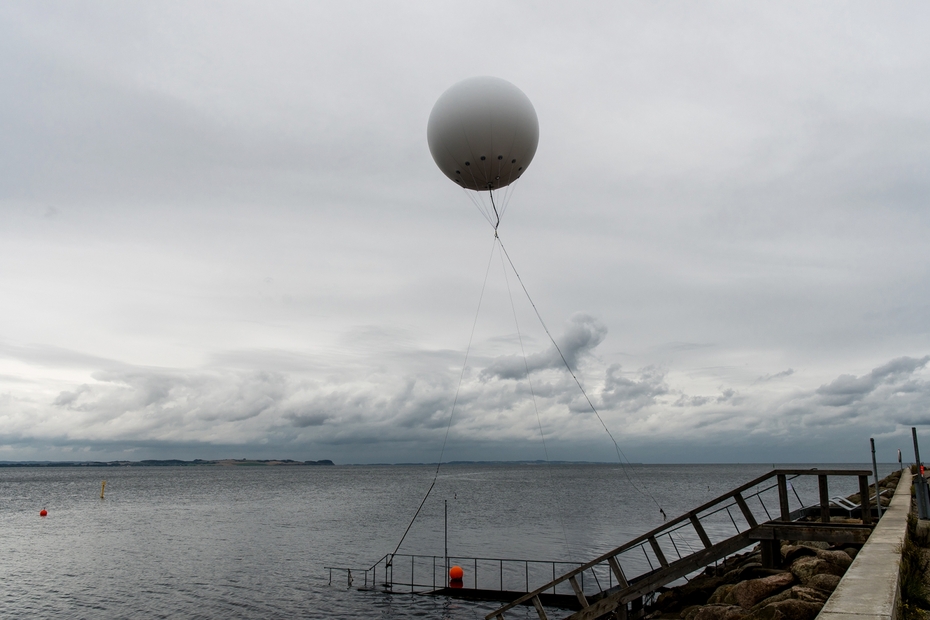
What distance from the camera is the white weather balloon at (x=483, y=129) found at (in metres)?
17.5

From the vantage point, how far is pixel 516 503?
89.1 meters

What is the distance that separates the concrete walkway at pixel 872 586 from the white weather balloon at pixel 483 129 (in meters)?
12.7

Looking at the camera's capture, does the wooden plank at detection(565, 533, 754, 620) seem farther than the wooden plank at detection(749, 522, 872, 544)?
Yes

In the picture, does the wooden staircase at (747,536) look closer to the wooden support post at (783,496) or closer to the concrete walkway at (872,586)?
the wooden support post at (783,496)

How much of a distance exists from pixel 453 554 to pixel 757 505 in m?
45.1

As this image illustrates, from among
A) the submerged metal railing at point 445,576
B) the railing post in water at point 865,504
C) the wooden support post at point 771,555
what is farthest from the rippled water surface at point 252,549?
the railing post in water at point 865,504

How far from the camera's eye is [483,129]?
1745 centimetres

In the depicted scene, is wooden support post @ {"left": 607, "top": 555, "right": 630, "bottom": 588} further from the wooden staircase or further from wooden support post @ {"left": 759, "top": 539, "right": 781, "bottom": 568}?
wooden support post @ {"left": 759, "top": 539, "right": 781, "bottom": 568}

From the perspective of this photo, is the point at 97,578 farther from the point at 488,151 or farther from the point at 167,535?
the point at 488,151

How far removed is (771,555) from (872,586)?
1003 centimetres

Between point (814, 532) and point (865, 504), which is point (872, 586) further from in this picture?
point (865, 504)

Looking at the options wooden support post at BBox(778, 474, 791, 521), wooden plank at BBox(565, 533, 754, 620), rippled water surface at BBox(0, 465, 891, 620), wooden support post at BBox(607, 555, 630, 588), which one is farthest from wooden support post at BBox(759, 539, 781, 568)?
rippled water surface at BBox(0, 465, 891, 620)

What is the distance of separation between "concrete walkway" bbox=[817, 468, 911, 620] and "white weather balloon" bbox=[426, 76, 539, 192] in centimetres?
1273

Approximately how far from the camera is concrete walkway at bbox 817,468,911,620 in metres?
5.43
